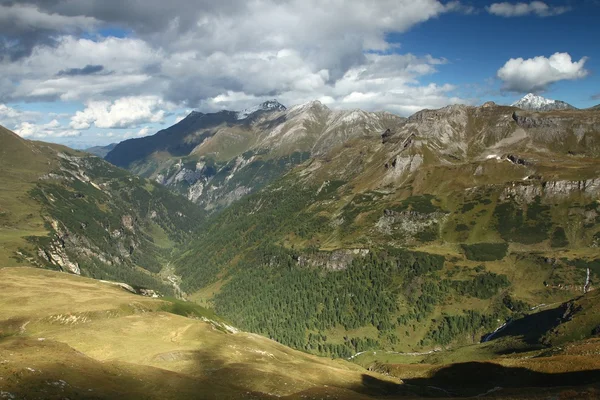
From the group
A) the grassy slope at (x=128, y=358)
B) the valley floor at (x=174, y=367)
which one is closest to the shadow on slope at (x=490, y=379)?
the valley floor at (x=174, y=367)

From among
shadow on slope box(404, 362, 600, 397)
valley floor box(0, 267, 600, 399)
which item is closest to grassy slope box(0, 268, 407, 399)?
valley floor box(0, 267, 600, 399)

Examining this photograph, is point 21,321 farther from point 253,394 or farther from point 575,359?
point 575,359

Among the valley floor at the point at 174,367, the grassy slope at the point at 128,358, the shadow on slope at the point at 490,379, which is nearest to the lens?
the grassy slope at the point at 128,358

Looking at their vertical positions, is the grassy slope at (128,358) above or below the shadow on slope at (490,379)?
above

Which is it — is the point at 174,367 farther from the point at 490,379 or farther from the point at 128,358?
the point at 490,379

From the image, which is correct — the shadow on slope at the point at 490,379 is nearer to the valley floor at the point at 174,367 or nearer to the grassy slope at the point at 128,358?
the valley floor at the point at 174,367

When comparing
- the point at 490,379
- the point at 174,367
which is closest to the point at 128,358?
the point at 174,367

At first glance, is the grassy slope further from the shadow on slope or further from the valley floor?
the shadow on slope

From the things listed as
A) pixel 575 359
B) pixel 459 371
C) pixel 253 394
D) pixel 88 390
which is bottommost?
pixel 459 371

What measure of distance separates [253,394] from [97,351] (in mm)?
48691

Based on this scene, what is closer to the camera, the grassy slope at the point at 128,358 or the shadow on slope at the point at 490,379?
the grassy slope at the point at 128,358

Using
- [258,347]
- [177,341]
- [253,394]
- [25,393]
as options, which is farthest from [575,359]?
[25,393]

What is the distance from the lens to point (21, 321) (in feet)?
431

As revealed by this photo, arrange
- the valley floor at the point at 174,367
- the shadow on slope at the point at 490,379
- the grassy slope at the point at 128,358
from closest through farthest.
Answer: the grassy slope at the point at 128,358 < the valley floor at the point at 174,367 < the shadow on slope at the point at 490,379
